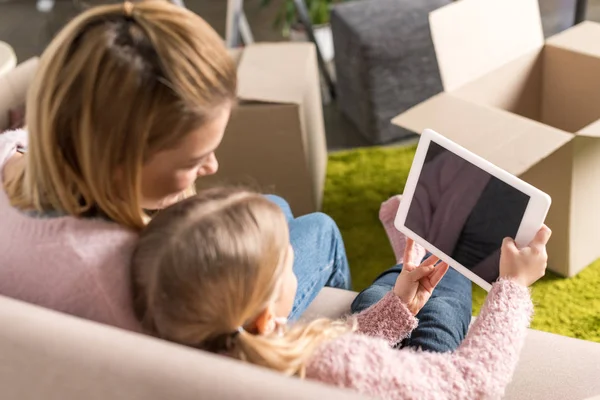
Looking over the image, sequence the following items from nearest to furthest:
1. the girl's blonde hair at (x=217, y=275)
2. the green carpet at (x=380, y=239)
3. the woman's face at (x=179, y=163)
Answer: the girl's blonde hair at (x=217, y=275), the woman's face at (x=179, y=163), the green carpet at (x=380, y=239)

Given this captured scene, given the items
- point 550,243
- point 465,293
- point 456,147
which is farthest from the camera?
point 550,243

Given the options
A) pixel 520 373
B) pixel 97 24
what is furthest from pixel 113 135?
pixel 520 373

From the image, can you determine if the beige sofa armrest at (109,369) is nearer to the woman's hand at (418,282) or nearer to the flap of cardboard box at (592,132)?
the woman's hand at (418,282)

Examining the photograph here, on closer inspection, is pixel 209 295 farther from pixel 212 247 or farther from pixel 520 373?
pixel 520 373

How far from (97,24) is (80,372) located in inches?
13.6

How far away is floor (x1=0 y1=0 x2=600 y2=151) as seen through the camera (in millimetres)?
2426

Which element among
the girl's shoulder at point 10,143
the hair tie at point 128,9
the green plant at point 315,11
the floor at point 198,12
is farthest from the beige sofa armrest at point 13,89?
the green plant at point 315,11

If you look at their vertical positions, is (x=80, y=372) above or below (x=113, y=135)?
below

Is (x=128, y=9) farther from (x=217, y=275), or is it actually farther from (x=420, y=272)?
(x=420, y=272)

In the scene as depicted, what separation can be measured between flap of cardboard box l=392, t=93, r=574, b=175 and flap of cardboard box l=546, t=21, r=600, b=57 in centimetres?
35

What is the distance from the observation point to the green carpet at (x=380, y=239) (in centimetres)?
133

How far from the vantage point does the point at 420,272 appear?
948 millimetres

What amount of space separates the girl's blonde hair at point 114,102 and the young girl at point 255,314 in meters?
0.07

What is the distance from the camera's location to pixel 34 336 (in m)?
0.56
